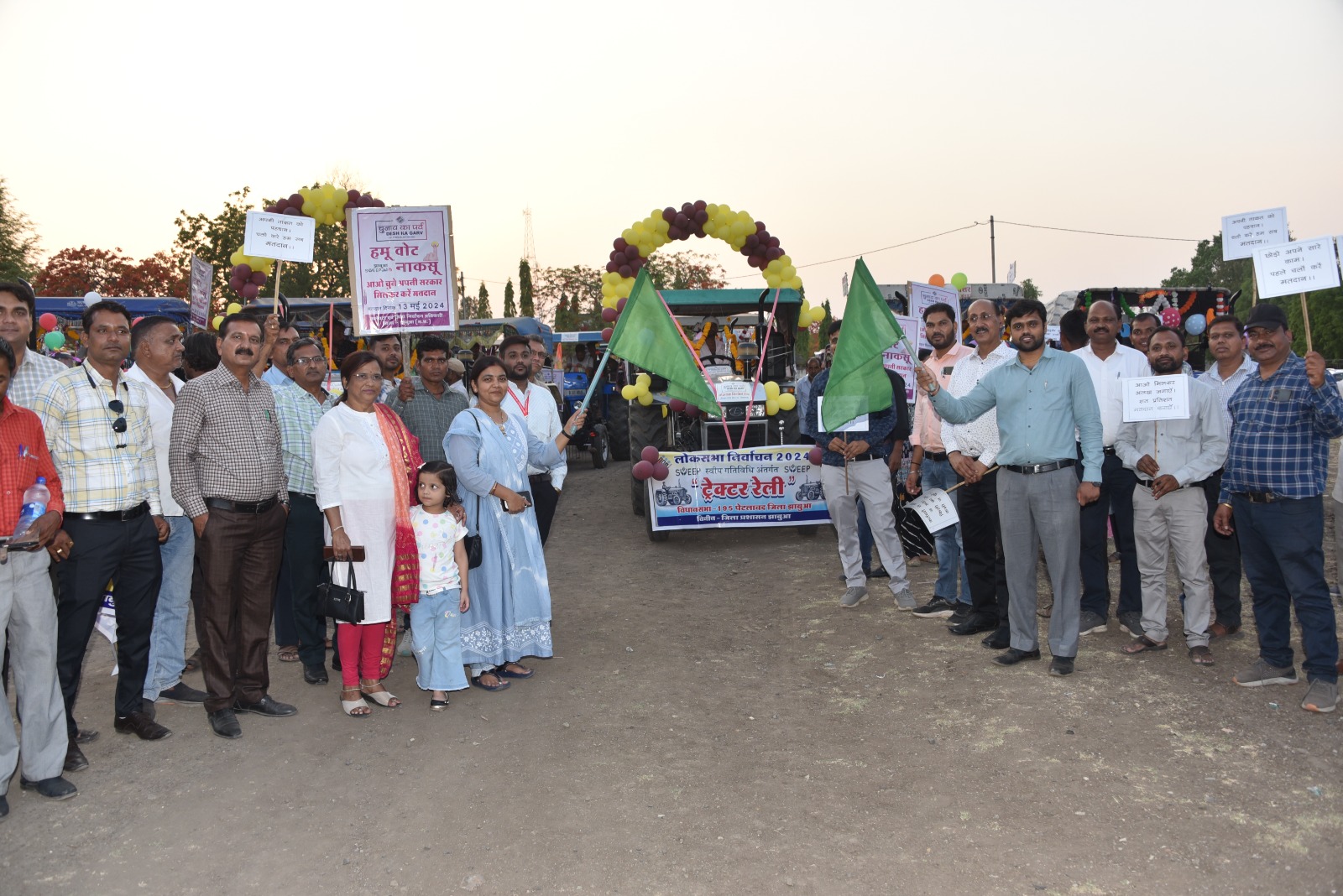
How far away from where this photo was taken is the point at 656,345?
22.6ft

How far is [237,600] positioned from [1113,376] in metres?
5.18

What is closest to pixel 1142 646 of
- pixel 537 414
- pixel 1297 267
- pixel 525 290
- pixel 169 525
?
pixel 1297 267

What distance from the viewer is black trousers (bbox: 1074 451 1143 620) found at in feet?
19.1

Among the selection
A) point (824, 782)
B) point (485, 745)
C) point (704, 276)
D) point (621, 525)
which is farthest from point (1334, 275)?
point (704, 276)

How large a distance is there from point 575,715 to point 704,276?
43502 millimetres

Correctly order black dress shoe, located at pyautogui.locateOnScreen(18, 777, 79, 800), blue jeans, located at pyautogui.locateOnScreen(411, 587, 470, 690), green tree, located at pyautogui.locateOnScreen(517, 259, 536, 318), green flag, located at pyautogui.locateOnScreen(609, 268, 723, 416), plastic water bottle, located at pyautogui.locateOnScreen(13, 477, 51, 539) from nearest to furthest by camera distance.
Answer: plastic water bottle, located at pyautogui.locateOnScreen(13, 477, 51, 539), black dress shoe, located at pyautogui.locateOnScreen(18, 777, 79, 800), blue jeans, located at pyautogui.locateOnScreen(411, 587, 470, 690), green flag, located at pyautogui.locateOnScreen(609, 268, 723, 416), green tree, located at pyautogui.locateOnScreen(517, 259, 536, 318)

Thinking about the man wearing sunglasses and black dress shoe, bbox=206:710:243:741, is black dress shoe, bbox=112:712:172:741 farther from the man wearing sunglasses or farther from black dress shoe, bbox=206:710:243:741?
black dress shoe, bbox=206:710:243:741

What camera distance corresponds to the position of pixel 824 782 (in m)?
3.82

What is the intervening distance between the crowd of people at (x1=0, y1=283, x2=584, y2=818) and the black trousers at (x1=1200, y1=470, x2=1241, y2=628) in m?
3.84

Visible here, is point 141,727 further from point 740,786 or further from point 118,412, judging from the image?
point 740,786

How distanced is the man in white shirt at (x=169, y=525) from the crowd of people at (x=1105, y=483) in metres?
4.00

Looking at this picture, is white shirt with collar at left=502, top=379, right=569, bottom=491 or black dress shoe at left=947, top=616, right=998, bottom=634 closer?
white shirt with collar at left=502, top=379, right=569, bottom=491

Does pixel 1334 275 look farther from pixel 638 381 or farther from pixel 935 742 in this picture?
pixel 638 381

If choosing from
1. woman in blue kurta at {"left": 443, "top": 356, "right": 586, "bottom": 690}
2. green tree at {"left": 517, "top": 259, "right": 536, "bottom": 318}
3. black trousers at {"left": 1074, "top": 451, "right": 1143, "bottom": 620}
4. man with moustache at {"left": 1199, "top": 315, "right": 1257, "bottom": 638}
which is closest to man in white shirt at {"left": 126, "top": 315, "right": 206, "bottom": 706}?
woman in blue kurta at {"left": 443, "top": 356, "right": 586, "bottom": 690}
